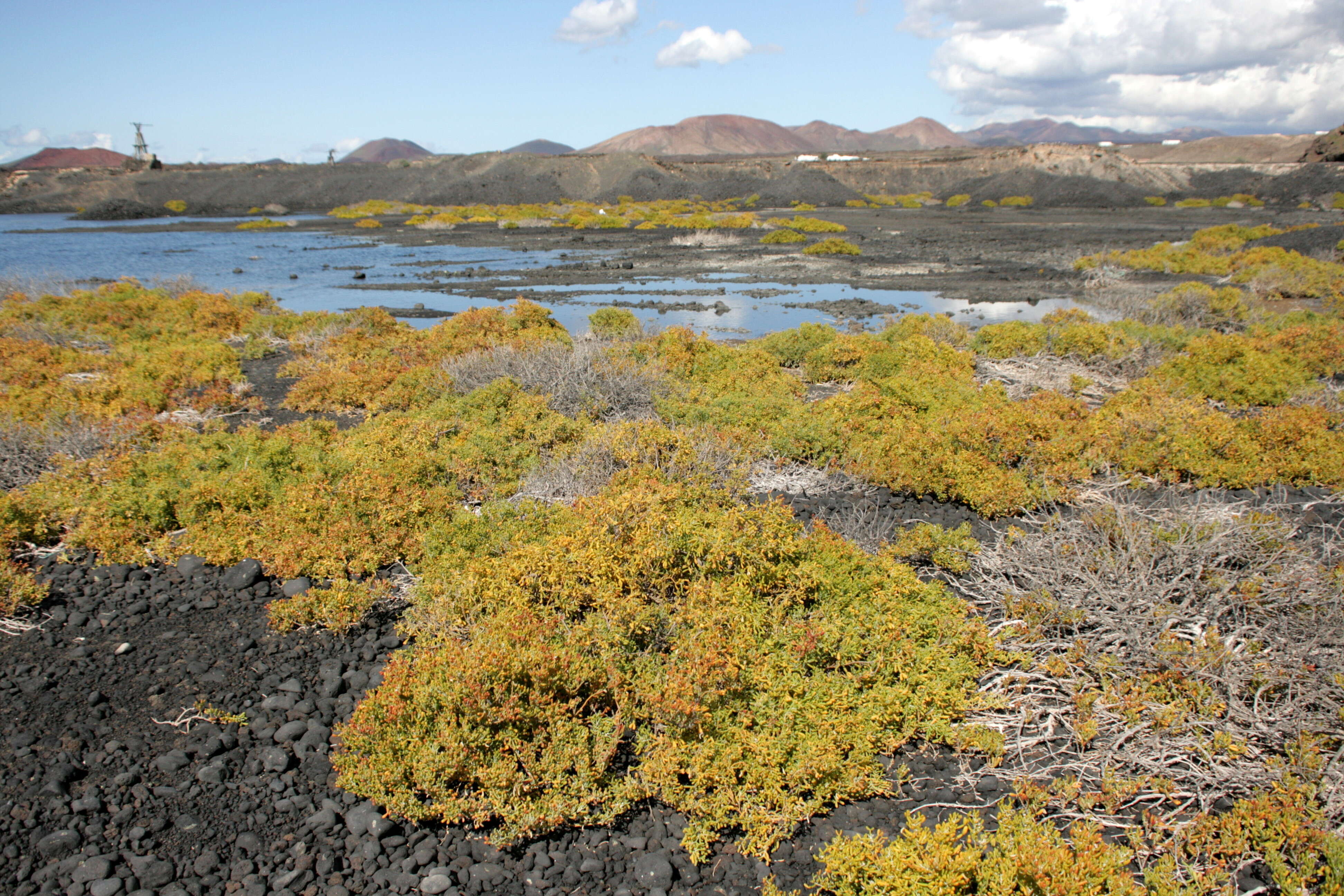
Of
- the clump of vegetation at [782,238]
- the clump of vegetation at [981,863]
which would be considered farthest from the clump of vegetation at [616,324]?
the clump of vegetation at [782,238]

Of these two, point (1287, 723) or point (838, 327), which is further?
point (838, 327)

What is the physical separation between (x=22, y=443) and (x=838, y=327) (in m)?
14.0

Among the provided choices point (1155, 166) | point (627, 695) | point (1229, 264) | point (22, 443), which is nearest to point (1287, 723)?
point (627, 695)

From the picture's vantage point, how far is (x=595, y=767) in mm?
3703

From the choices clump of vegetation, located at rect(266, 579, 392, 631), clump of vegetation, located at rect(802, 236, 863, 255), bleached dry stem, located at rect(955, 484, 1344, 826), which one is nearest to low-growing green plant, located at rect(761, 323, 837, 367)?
bleached dry stem, located at rect(955, 484, 1344, 826)

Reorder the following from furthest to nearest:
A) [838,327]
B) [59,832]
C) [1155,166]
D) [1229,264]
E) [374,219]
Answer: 1. [1155,166]
2. [374,219]
3. [1229,264]
4. [838,327]
5. [59,832]

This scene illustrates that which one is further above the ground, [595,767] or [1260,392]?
[1260,392]

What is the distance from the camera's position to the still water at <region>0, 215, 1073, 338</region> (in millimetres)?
18531

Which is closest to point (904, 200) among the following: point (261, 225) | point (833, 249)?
point (833, 249)

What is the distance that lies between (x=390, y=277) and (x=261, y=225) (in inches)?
1056

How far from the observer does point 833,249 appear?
2988cm

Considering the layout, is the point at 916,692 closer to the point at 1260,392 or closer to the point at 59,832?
the point at 59,832

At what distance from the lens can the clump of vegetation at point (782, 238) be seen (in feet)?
111

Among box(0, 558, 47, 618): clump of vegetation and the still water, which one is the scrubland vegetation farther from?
the still water
